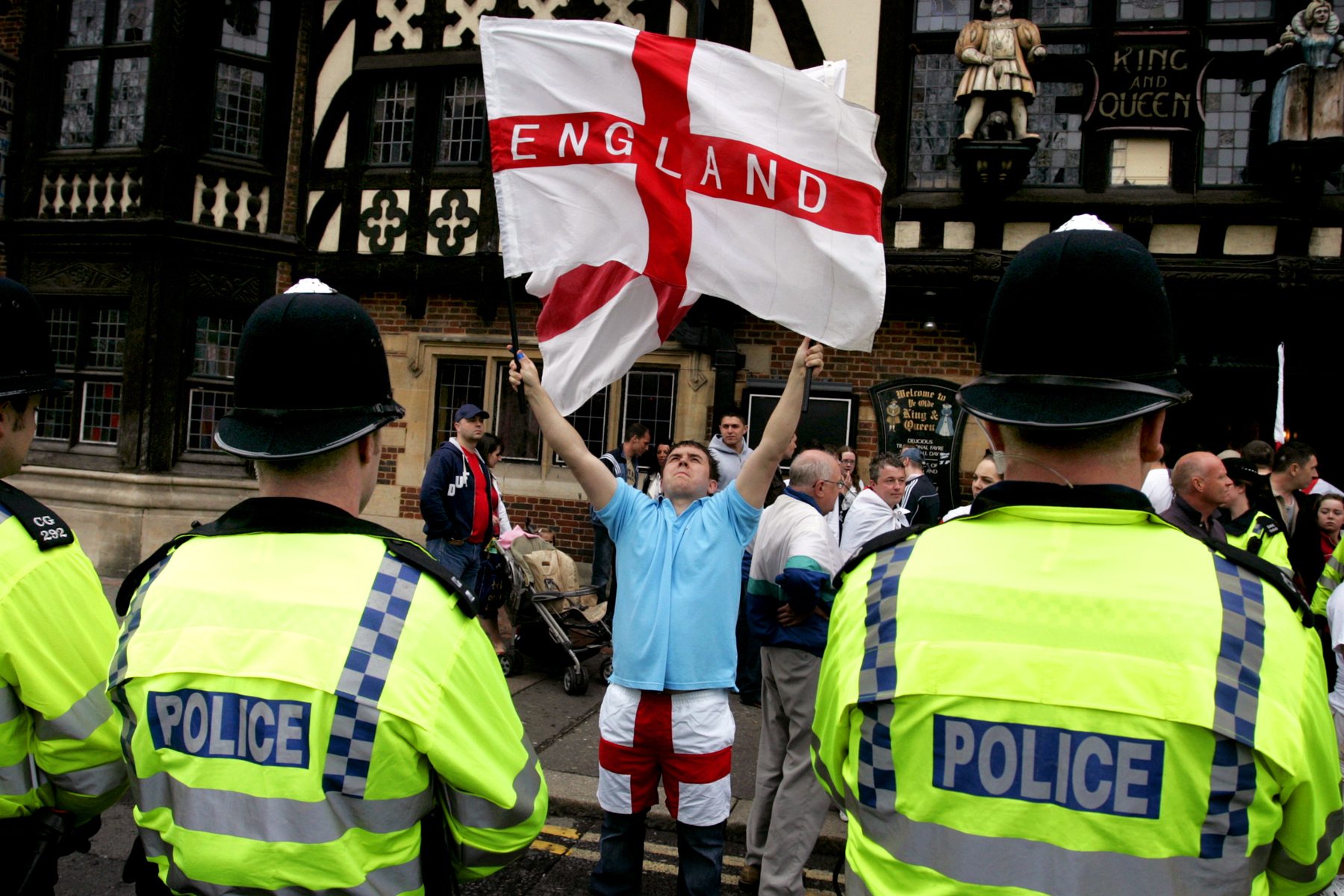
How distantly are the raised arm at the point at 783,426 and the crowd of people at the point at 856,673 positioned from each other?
1.65 meters

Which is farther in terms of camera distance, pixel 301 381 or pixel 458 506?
pixel 458 506

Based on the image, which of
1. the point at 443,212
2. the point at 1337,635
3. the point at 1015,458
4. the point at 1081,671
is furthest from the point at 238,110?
the point at 1081,671

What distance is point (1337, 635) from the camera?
4.01m

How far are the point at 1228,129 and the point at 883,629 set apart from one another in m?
9.86

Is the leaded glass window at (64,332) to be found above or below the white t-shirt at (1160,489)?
above

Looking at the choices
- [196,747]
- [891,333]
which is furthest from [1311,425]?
[196,747]

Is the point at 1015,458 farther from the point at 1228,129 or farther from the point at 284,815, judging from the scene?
the point at 1228,129

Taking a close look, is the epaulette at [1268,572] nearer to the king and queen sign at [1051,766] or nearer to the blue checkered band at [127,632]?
the king and queen sign at [1051,766]

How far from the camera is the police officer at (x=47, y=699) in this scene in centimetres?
196

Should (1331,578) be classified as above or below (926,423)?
below

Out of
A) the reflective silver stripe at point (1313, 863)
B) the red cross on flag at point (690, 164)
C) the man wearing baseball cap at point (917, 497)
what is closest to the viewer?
the reflective silver stripe at point (1313, 863)

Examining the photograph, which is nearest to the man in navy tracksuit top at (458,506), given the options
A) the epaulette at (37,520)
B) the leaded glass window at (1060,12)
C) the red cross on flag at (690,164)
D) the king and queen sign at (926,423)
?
the red cross on flag at (690,164)

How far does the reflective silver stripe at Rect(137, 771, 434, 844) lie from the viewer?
1581mm

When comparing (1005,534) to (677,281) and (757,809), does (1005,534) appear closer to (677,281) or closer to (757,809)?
(677,281)
